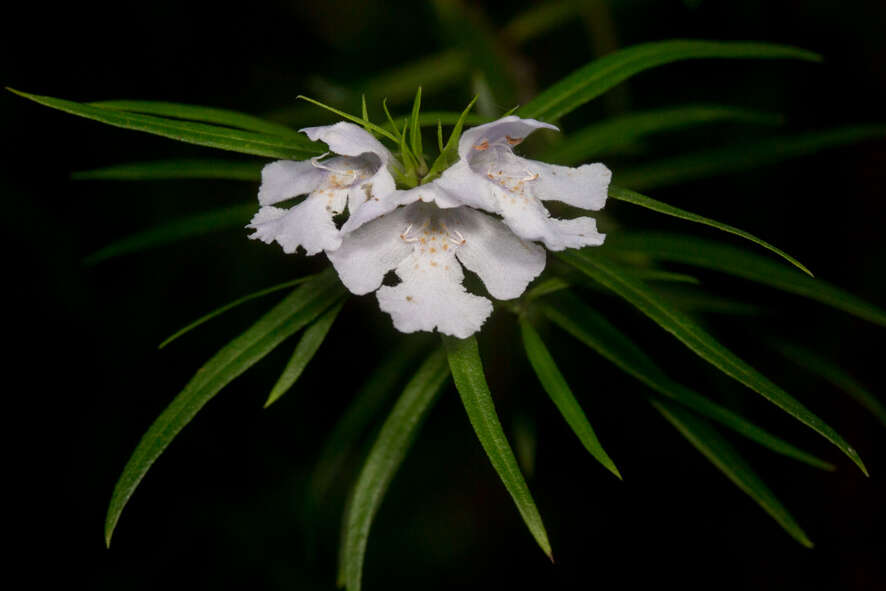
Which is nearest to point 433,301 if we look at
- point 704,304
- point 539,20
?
point 704,304

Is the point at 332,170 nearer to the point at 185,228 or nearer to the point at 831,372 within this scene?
the point at 185,228

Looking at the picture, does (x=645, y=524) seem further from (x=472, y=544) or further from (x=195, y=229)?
(x=195, y=229)

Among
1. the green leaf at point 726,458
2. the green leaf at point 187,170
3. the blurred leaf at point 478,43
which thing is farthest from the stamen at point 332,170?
the blurred leaf at point 478,43

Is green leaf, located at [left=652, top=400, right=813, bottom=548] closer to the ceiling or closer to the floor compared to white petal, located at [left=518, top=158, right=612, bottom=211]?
closer to the floor

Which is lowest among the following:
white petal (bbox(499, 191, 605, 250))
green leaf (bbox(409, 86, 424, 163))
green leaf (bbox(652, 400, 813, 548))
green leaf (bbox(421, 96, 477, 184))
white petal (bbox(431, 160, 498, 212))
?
green leaf (bbox(652, 400, 813, 548))

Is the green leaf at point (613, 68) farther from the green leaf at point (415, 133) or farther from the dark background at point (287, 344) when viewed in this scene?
the dark background at point (287, 344)

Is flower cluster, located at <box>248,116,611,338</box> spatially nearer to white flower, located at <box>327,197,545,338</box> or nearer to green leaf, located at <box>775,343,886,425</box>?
white flower, located at <box>327,197,545,338</box>

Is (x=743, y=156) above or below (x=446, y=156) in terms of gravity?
above

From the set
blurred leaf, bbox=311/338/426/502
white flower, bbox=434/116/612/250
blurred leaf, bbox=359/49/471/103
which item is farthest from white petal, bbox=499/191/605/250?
blurred leaf, bbox=359/49/471/103
